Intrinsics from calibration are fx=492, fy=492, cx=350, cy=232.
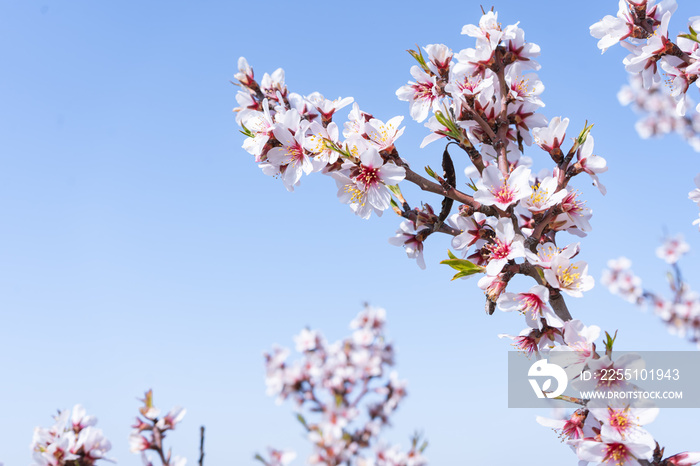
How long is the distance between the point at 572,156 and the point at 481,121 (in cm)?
55

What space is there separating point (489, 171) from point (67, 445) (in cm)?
259

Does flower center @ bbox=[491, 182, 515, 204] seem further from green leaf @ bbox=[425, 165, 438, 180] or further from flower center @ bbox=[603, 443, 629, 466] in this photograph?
flower center @ bbox=[603, 443, 629, 466]

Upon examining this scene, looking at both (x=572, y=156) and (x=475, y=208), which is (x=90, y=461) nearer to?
(x=475, y=208)

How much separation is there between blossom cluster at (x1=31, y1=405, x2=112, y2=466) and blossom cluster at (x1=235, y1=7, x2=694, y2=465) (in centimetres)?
173

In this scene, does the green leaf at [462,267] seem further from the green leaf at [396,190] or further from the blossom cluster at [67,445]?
the blossom cluster at [67,445]

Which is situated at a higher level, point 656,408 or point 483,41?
point 483,41

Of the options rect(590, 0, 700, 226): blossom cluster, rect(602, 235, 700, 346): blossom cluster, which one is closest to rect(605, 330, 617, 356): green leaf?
rect(590, 0, 700, 226): blossom cluster

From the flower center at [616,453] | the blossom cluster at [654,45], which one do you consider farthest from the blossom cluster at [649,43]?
the flower center at [616,453]

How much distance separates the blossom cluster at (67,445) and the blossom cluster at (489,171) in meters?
1.73

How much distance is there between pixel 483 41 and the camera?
284 centimetres

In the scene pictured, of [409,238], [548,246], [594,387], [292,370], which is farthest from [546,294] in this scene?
[292,370]

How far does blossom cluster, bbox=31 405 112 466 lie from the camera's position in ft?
8.36

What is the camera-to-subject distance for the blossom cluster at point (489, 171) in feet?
7.69

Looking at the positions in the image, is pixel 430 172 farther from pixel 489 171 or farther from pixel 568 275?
pixel 568 275
